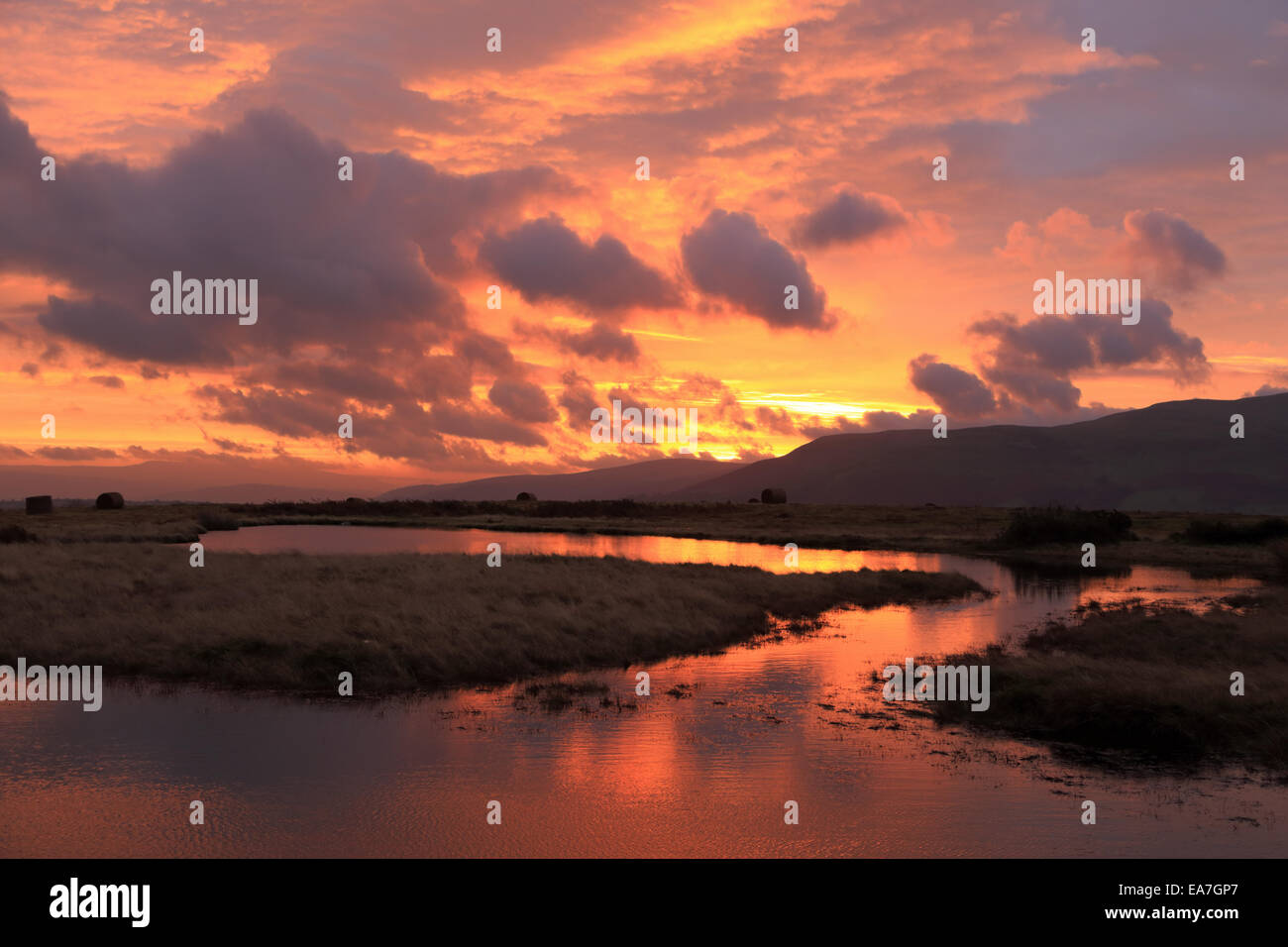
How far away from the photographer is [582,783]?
16.0 meters

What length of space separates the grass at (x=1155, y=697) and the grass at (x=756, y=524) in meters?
34.1

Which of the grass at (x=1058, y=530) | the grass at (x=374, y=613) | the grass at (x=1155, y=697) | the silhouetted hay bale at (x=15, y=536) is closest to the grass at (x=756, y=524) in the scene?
the grass at (x=1058, y=530)

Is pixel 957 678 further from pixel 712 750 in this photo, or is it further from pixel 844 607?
pixel 844 607

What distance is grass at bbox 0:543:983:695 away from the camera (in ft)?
82.3

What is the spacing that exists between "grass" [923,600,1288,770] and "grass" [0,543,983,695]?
10.6m

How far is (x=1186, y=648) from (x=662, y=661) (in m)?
14.9

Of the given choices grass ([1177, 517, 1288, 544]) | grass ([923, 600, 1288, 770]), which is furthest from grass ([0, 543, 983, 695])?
grass ([1177, 517, 1288, 544])

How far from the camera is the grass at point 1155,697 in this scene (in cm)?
1830

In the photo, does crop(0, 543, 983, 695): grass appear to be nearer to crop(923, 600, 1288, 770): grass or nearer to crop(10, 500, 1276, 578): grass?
crop(923, 600, 1288, 770): grass

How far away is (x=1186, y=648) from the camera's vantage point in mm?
26875

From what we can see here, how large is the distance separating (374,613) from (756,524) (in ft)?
250

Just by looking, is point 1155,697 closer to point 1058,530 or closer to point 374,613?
point 374,613

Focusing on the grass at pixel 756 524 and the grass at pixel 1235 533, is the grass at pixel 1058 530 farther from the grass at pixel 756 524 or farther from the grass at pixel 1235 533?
the grass at pixel 1235 533

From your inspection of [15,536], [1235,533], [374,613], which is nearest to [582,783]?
[374,613]
